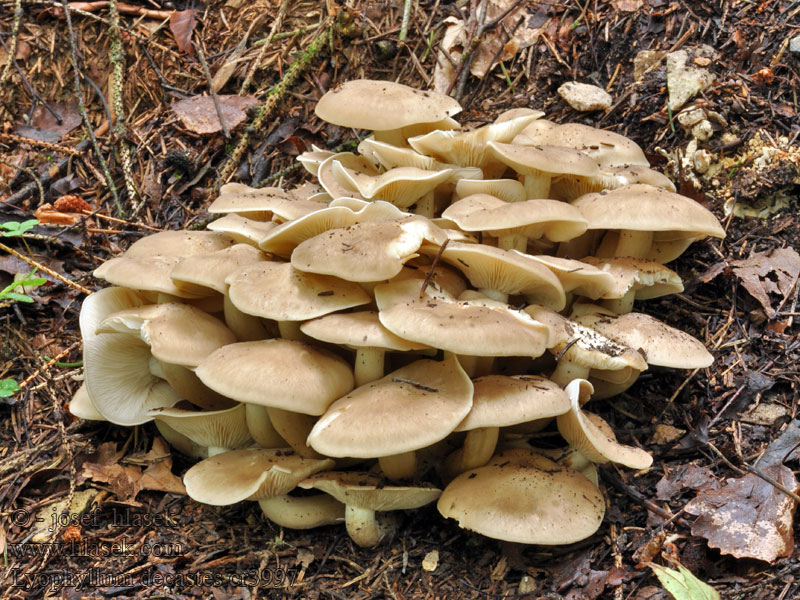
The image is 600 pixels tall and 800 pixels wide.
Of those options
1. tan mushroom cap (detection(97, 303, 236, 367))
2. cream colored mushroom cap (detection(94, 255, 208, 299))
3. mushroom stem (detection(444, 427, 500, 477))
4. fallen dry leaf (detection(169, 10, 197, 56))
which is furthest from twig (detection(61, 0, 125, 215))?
mushroom stem (detection(444, 427, 500, 477))

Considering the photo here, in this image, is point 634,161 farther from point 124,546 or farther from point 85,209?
point 85,209

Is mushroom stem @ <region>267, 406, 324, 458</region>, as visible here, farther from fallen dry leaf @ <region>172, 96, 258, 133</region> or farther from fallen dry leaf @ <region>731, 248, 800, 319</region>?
fallen dry leaf @ <region>172, 96, 258, 133</region>

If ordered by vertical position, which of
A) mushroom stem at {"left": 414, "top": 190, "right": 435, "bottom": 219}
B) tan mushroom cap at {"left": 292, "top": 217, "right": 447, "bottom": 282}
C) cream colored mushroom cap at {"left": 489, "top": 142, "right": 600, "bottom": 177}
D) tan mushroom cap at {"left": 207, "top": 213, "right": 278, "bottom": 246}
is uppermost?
cream colored mushroom cap at {"left": 489, "top": 142, "right": 600, "bottom": 177}

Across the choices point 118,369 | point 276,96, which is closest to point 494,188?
point 118,369

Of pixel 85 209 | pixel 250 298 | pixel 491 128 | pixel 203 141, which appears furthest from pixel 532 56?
pixel 85 209

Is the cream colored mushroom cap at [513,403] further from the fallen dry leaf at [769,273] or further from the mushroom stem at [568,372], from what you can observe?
the fallen dry leaf at [769,273]
